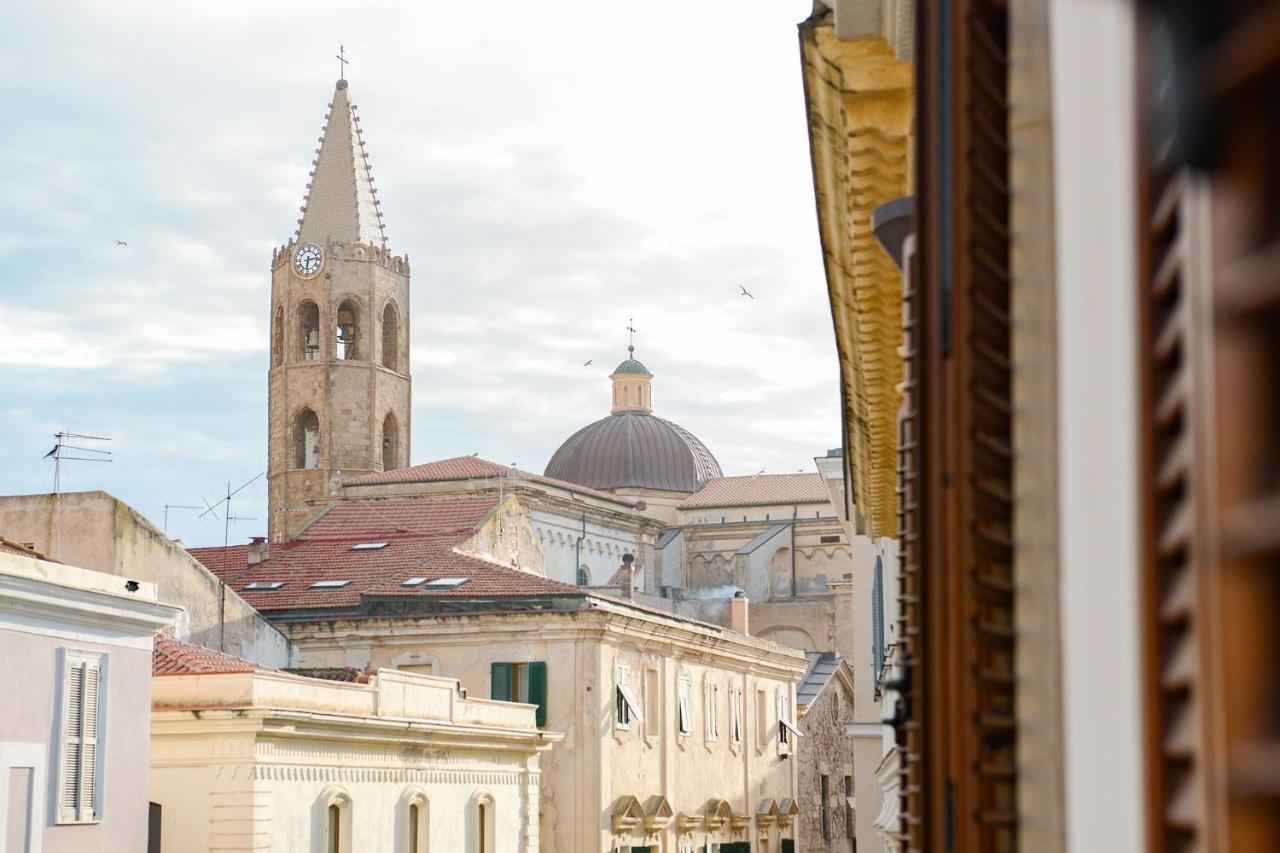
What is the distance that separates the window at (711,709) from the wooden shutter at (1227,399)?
3877cm

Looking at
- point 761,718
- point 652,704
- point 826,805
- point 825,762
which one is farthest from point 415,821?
point 825,762

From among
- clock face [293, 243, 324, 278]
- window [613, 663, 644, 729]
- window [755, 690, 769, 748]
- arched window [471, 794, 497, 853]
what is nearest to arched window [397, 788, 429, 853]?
arched window [471, 794, 497, 853]

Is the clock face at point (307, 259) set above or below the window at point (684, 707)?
above

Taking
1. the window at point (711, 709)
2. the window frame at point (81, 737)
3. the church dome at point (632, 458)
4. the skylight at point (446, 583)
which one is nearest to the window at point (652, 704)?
the window at point (711, 709)

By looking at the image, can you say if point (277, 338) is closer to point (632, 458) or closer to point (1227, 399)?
point (632, 458)

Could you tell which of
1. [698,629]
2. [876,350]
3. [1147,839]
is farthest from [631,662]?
[1147,839]

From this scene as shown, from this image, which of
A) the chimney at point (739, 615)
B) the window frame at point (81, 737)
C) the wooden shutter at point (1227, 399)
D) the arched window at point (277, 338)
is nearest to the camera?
the wooden shutter at point (1227, 399)

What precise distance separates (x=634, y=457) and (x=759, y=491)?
5.91 m

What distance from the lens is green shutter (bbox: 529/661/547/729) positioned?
33781 mm

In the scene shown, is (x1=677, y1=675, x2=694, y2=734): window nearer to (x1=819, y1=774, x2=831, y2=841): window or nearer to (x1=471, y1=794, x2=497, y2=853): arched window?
(x1=471, y1=794, x2=497, y2=853): arched window

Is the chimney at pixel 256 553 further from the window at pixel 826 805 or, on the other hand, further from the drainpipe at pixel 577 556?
the drainpipe at pixel 577 556

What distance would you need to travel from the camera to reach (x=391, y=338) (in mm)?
82125

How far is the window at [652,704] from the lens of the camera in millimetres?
36281

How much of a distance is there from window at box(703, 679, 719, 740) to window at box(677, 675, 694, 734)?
1.21 metres
